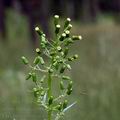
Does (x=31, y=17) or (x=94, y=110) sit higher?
(x=31, y=17)

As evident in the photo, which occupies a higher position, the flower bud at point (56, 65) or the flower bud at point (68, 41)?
the flower bud at point (68, 41)

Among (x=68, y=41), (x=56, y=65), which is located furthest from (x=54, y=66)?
(x=68, y=41)

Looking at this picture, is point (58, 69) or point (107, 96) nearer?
point (58, 69)

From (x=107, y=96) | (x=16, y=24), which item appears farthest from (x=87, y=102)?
(x=16, y=24)

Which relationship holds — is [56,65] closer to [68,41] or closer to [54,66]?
[54,66]

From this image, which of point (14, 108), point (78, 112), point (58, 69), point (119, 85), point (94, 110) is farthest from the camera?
point (119, 85)

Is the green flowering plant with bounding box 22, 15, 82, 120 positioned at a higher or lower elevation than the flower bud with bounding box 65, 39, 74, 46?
lower

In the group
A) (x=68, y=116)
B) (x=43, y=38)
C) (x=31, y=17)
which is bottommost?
(x=68, y=116)

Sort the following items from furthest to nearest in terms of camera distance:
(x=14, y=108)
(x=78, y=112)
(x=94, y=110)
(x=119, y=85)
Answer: (x=119, y=85)
(x=94, y=110)
(x=78, y=112)
(x=14, y=108)

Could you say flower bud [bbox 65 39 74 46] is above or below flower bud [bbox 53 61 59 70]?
above

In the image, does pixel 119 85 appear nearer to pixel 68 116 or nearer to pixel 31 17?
pixel 68 116

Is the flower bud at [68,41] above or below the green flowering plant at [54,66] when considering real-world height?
above
